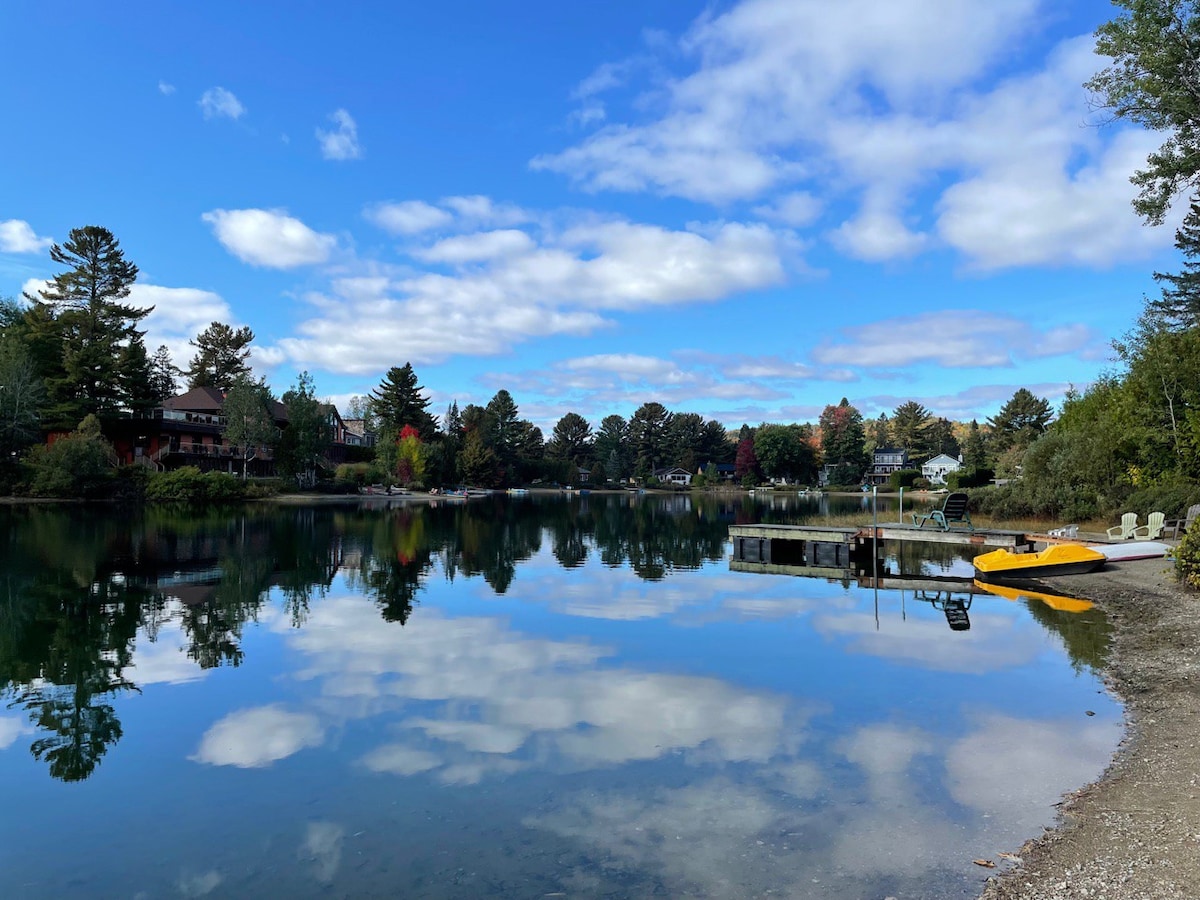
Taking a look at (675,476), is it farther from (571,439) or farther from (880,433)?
(880,433)

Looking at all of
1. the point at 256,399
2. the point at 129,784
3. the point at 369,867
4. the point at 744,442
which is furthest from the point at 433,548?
the point at 744,442

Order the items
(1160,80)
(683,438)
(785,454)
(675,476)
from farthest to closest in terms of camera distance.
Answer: (683,438), (675,476), (785,454), (1160,80)

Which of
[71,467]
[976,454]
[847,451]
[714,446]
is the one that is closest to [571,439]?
[714,446]

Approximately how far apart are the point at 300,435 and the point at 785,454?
3083 inches

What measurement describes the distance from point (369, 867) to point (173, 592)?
16.7 m

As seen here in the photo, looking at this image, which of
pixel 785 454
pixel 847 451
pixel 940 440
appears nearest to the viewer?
pixel 847 451

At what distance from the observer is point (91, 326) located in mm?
65875

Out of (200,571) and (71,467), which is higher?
(71,467)

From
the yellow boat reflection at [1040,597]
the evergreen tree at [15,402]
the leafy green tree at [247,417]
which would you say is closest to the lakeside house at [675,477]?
the leafy green tree at [247,417]

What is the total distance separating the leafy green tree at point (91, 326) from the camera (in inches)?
2472

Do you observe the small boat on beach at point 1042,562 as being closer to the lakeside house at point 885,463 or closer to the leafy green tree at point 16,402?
the leafy green tree at point 16,402

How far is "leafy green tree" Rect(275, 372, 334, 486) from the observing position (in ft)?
228

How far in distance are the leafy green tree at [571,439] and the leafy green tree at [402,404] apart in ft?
142

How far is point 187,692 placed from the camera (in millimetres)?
11453
